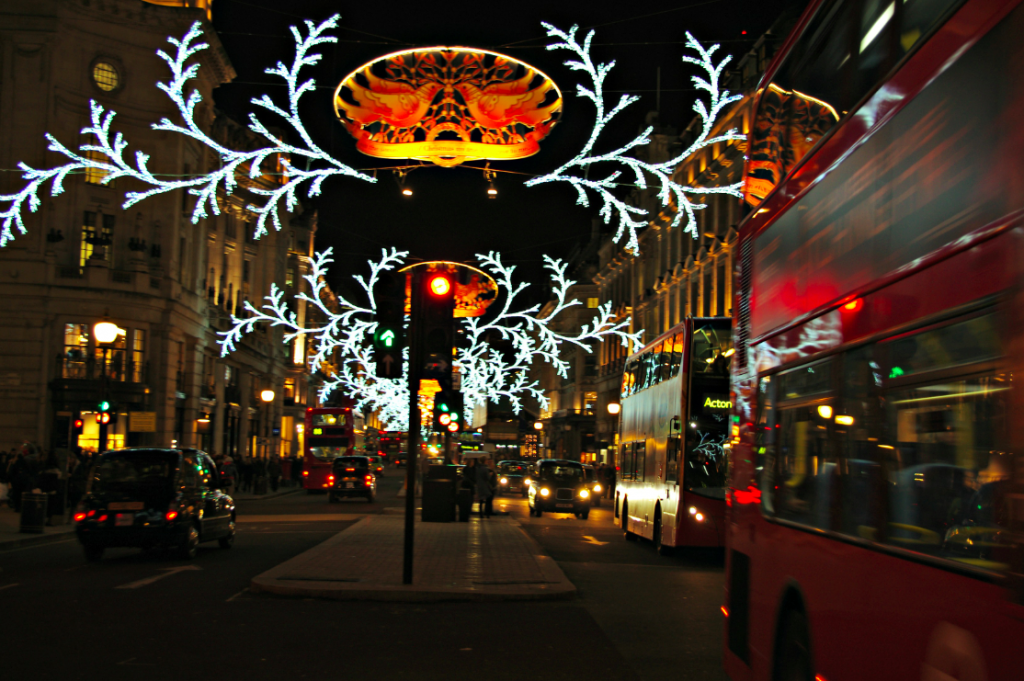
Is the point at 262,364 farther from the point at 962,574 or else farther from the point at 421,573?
the point at 962,574

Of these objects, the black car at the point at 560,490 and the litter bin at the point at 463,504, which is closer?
the litter bin at the point at 463,504

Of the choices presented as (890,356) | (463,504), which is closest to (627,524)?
(463,504)

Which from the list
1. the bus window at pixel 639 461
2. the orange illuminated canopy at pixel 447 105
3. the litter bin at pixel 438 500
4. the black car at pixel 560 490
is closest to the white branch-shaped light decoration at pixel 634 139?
the orange illuminated canopy at pixel 447 105

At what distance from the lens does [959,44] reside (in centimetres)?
400

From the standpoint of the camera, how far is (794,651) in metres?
5.79

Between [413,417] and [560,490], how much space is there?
70.9 ft

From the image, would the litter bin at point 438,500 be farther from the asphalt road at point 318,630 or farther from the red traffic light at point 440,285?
the red traffic light at point 440,285

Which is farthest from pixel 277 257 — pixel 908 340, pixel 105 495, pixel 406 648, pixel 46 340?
pixel 908 340

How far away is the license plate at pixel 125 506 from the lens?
16281mm

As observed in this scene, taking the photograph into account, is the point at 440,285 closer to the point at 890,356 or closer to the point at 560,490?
the point at 890,356

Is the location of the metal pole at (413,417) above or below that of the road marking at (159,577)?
above

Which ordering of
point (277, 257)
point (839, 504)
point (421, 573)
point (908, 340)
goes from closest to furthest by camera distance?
point (908, 340), point (839, 504), point (421, 573), point (277, 257)

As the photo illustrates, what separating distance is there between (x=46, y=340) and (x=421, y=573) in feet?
91.1

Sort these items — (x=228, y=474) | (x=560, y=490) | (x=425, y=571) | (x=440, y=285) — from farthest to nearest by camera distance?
(x=560, y=490) → (x=228, y=474) → (x=425, y=571) → (x=440, y=285)
